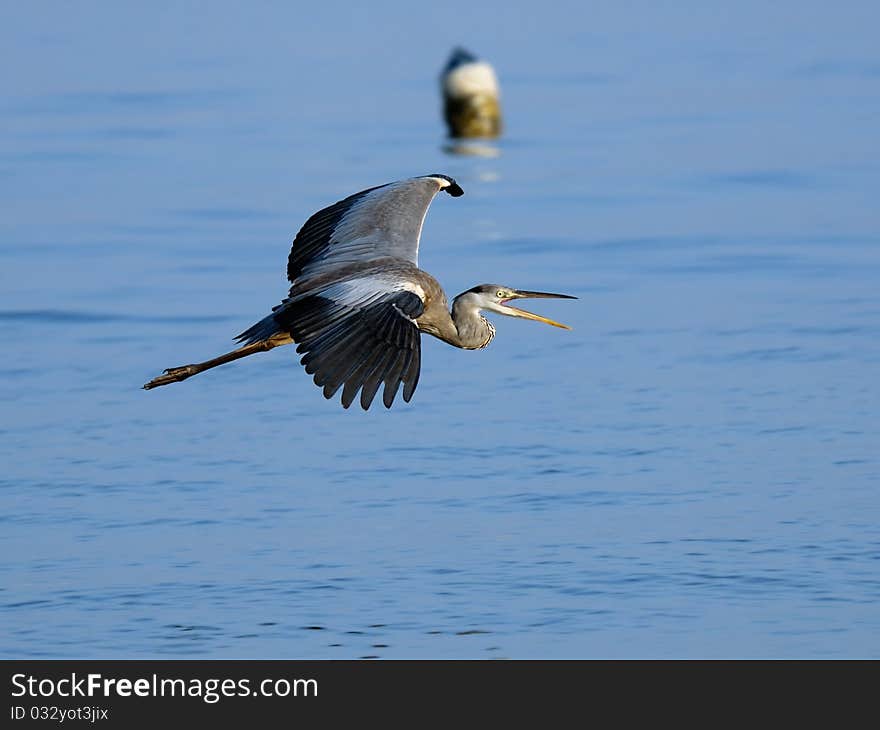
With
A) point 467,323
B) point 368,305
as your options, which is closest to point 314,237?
point 467,323

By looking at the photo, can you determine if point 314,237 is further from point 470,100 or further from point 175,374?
point 470,100

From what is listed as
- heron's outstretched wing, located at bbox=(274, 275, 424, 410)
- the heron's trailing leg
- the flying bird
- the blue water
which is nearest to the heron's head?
the blue water

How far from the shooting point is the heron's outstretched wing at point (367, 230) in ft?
35.3

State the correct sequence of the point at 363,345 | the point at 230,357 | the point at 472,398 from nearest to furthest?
the point at 363,345 → the point at 230,357 → the point at 472,398

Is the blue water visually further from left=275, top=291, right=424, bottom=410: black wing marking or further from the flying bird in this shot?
left=275, top=291, right=424, bottom=410: black wing marking

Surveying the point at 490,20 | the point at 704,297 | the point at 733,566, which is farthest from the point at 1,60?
the point at 733,566

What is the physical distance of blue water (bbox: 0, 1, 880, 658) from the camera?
8906 millimetres

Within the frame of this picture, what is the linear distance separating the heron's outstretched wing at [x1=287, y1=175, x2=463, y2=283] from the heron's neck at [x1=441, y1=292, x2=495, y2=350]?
0.35 m

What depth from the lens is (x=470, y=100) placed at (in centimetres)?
2370

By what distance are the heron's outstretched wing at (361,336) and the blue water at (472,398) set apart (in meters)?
1.04

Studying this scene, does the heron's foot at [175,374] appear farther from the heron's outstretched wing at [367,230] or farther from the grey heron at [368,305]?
the heron's outstretched wing at [367,230]

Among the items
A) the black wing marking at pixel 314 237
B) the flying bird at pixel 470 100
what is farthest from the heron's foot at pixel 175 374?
the flying bird at pixel 470 100

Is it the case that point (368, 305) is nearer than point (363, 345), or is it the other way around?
point (363, 345)

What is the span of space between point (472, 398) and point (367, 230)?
5.69 ft
